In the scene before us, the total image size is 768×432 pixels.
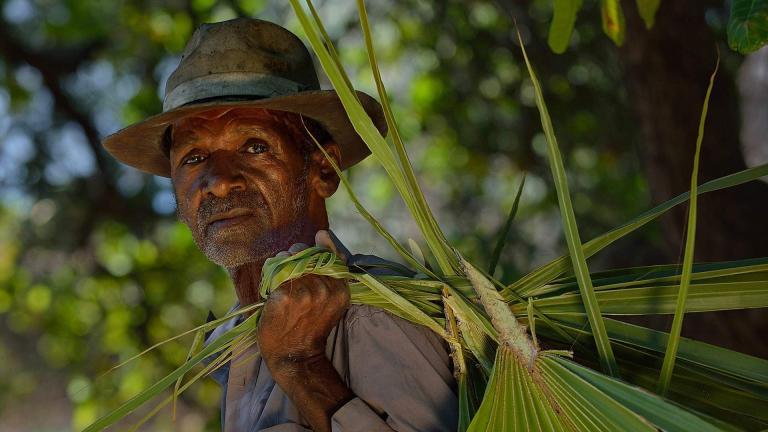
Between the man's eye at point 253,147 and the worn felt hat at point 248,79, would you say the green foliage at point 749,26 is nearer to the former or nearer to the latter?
the worn felt hat at point 248,79

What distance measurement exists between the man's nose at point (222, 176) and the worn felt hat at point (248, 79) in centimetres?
12

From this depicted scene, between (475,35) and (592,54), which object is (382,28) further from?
(592,54)

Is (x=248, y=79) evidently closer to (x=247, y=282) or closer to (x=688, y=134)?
(x=247, y=282)

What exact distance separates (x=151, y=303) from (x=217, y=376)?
437 centimetres

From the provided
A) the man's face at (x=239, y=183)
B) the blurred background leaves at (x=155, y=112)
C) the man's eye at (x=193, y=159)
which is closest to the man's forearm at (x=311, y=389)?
the man's face at (x=239, y=183)

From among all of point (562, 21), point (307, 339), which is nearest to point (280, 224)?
point (307, 339)

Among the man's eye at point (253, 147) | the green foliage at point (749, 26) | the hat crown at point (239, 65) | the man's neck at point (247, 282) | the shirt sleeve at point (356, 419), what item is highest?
the hat crown at point (239, 65)

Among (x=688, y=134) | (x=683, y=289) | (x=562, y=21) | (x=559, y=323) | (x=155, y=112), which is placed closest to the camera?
(x=683, y=289)

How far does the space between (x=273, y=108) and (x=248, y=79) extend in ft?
0.32

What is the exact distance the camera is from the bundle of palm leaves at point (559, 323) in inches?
60.5

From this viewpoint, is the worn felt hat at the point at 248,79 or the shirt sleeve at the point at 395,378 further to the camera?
the worn felt hat at the point at 248,79

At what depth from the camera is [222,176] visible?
2.38m

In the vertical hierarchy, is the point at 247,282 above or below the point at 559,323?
above

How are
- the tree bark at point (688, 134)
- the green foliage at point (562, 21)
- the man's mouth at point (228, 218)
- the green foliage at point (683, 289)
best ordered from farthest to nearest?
the tree bark at point (688, 134) < the man's mouth at point (228, 218) < the green foliage at point (562, 21) < the green foliage at point (683, 289)
